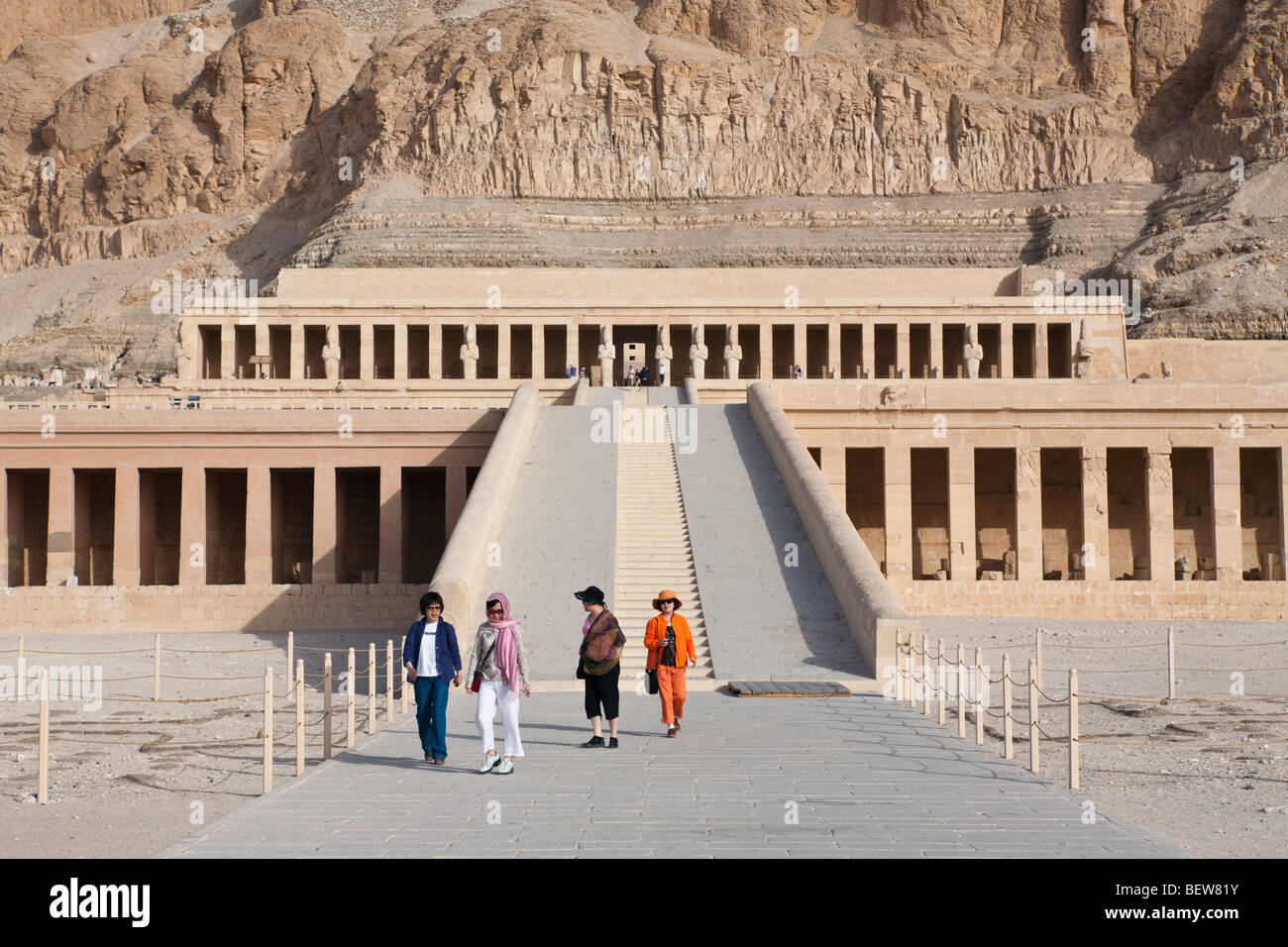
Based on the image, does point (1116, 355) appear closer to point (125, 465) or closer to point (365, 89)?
point (125, 465)

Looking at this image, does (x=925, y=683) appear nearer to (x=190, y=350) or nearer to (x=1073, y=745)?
(x=1073, y=745)

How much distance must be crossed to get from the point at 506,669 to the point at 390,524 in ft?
52.3

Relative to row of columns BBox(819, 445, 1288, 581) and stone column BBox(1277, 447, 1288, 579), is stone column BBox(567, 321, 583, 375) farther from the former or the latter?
stone column BBox(1277, 447, 1288, 579)

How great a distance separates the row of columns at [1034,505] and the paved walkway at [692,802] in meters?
13.5

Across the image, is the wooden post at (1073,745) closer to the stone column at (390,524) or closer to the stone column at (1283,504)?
the stone column at (390,524)

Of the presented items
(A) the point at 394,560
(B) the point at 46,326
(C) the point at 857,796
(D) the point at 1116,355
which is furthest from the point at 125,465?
(B) the point at 46,326

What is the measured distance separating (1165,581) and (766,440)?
7425 mm

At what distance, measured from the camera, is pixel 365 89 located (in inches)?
2726

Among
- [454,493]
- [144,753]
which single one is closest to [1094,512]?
[454,493]

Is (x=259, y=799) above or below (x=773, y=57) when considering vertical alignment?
below

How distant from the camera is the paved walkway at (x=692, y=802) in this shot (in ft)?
24.9

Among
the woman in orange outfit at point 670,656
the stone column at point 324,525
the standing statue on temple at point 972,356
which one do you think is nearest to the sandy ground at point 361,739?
the woman in orange outfit at point 670,656

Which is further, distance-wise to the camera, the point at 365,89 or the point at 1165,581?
the point at 365,89

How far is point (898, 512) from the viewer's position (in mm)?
25703
